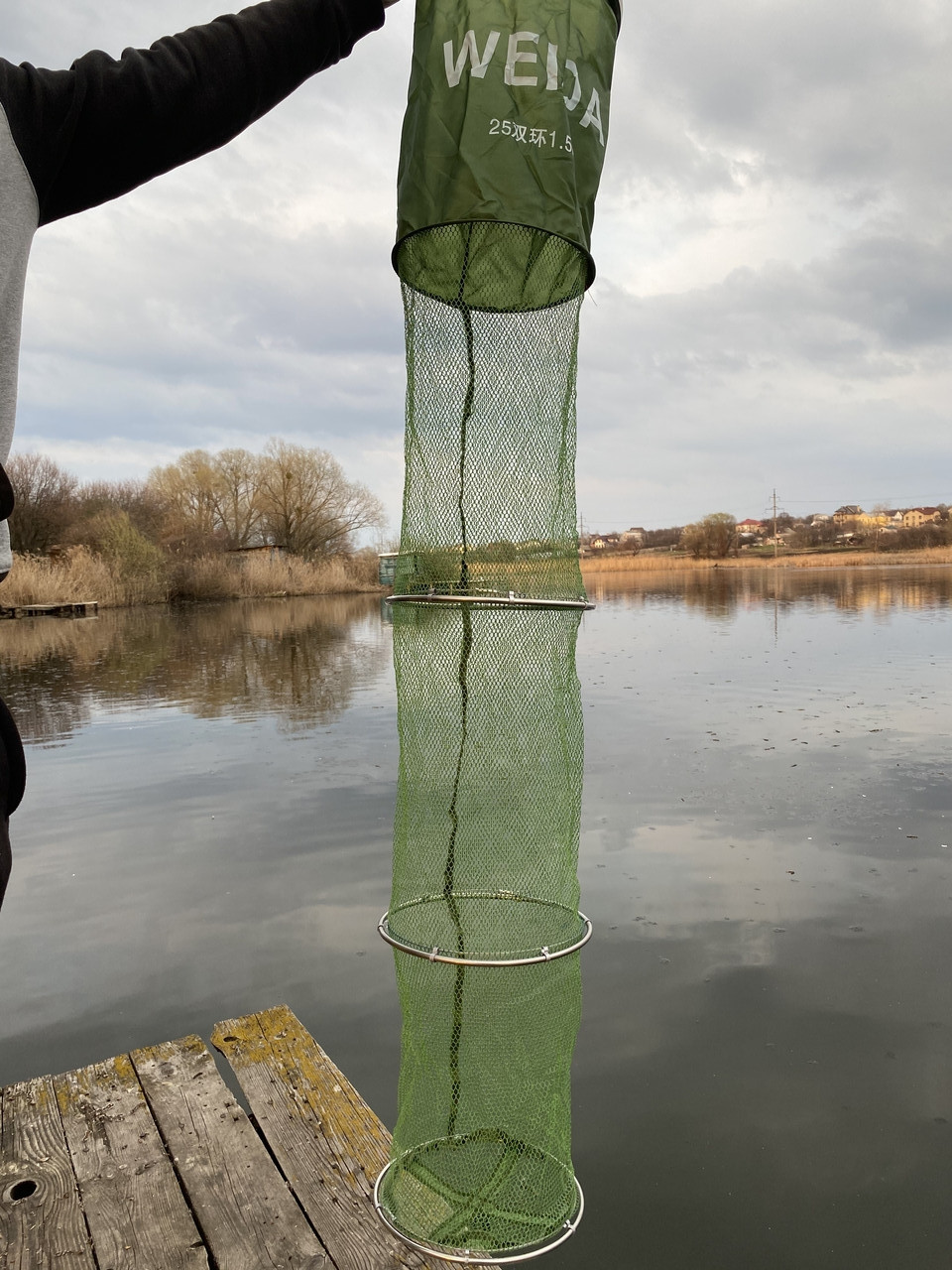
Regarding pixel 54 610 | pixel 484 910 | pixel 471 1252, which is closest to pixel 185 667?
pixel 484 910

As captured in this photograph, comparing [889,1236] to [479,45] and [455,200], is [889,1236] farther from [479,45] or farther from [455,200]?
[479,45]

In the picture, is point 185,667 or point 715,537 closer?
point 185,667

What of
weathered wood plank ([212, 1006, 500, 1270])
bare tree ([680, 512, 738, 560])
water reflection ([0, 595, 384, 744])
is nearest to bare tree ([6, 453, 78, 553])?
water reflection ([0, 595, 384, 744])

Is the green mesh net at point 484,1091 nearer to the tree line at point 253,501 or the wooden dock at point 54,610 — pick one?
the wooden dock at point 54,610

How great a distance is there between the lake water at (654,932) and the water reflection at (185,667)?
42cm

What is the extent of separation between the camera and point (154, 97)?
1372mm

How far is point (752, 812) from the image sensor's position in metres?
7.08

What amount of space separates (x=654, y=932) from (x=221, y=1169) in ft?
9.56

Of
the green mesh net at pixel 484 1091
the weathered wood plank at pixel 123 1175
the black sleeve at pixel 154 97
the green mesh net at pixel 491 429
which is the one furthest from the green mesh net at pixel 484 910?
the black sleeve at pixel 154 97

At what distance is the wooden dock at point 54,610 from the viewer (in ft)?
103

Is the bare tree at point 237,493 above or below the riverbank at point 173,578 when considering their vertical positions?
above

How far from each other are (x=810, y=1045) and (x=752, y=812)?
130 inches

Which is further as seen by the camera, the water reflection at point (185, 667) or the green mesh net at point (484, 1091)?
the water reflection at point (185, 667)

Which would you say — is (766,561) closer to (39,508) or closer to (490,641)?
(39,508)
